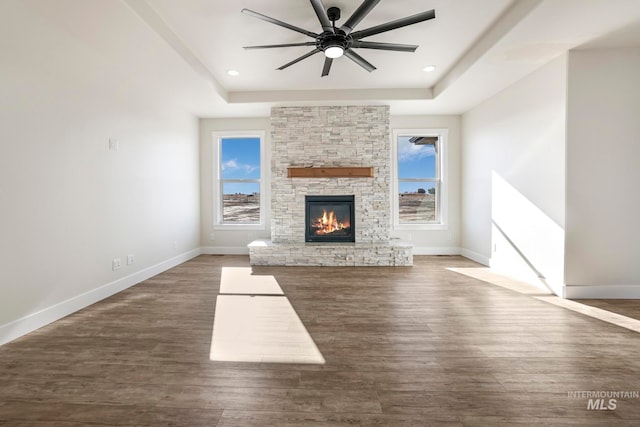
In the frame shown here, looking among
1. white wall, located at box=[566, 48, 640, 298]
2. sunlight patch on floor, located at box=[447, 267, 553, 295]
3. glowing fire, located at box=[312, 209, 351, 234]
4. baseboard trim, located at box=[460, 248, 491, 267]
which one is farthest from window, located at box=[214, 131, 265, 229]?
white wall, located at box=[566, 48, 640, 298]

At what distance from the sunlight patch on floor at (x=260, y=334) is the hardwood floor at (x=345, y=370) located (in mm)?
84

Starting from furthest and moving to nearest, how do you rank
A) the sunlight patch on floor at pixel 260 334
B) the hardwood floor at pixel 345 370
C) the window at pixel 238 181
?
the window at pixel 238 181
the sunlight patch on floor at pixel 260 334
the hardwood floor at pixel 345 370

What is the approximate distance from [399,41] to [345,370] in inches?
134

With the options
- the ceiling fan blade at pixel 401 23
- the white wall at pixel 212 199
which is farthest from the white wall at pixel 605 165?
the white wall at pixel 212 199

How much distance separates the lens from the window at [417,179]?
5.84 m

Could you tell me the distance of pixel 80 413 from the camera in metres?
1.49

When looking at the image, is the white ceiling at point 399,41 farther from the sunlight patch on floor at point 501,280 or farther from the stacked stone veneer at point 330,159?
the sunlight patch on floor at point 501,280

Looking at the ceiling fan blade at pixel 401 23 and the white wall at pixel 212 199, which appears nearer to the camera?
the ceiling fan blade at pixel 401 23

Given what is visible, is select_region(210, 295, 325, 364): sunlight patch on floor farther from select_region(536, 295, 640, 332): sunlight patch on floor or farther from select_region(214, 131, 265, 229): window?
select_region(214, 131, 265, 229): window

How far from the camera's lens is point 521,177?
13.0 feet

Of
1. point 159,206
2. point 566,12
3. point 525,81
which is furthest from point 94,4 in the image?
point 525,81

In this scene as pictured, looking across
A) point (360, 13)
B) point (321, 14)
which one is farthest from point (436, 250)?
point (321, 14)

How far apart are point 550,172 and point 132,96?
17.3ft

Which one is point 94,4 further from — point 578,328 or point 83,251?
point 578,328
